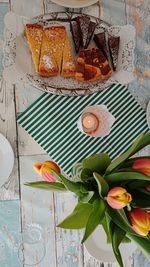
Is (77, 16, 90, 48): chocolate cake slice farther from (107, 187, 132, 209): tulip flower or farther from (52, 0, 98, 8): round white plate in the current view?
(107, 187, 132, 209): tulip flower

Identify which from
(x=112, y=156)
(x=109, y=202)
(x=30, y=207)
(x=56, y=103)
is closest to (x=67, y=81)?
(x=56, y=103)

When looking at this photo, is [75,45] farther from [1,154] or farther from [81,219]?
[81,219]

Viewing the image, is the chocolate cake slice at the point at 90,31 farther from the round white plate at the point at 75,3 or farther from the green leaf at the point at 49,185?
the green leaf at the point at 49,185

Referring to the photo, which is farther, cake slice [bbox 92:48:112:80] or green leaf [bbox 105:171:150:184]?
cake slice [bbox 92:48:112:80]

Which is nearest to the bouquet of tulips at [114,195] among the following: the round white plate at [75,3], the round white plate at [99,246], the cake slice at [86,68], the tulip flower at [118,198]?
the tulip flower at [118,198]

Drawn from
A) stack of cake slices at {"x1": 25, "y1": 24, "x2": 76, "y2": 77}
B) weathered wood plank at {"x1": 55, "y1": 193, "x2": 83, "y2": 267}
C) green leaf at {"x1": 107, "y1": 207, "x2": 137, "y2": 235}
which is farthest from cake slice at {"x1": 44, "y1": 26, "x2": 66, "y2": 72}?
green leaf at {"x1": 107, "y1": 207, "x2": 137, "y2": 235}

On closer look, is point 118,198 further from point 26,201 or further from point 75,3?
point 75,3

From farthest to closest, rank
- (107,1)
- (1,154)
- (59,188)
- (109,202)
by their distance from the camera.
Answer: (107,1), (1,154), (59,188), (109,202)
